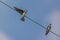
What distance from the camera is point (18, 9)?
38.1 meters

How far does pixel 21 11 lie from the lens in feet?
128

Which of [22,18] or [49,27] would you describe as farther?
[49,27]

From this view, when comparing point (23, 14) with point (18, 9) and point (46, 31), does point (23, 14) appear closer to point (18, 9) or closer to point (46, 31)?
point (18, 9)

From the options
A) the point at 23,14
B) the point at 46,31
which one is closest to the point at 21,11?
the point at 23,14

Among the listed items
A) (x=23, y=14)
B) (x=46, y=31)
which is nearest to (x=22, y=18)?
(x=23, y=14)

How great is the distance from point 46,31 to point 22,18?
683 centimetres

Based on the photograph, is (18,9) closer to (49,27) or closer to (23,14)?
(23,14)

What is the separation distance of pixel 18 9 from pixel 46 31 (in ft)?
25.8

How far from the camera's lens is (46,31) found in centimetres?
4412

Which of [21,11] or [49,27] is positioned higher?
[21,11]

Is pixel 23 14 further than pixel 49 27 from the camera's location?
No

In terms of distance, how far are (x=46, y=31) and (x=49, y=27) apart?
42.5 inches

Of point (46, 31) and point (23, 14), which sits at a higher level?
point (23, 14)

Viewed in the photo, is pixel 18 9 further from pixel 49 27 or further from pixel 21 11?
pixel 49 27
